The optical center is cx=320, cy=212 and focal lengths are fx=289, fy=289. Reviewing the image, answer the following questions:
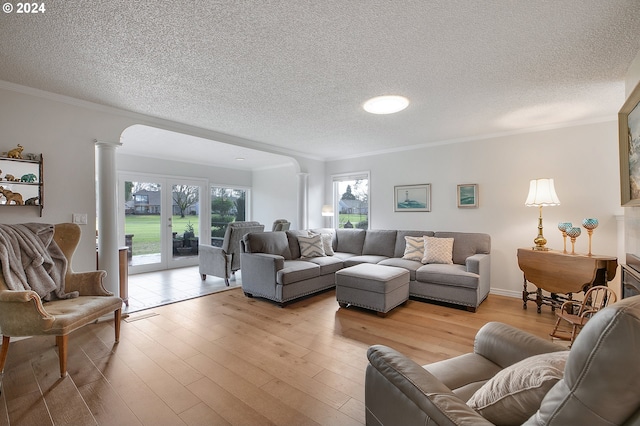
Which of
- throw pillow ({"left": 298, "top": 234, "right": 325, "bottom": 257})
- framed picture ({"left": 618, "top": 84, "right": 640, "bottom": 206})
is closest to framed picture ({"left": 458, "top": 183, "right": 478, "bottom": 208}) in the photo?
framed picture ({"left": 618, "top": 84, "right": 640, "bottom": 206})

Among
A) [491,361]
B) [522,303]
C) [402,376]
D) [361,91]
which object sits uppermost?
[361,91]

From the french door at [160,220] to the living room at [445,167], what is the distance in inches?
14.4

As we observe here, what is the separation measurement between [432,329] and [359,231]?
249cm

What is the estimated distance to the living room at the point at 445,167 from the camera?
2695mm

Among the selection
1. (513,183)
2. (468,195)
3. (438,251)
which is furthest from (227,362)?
(513,183)

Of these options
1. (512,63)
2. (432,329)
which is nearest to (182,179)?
(432,329)

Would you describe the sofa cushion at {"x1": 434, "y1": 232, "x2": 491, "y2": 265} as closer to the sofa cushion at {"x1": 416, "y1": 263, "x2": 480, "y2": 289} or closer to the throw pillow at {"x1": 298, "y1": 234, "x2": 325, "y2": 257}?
the sofa cushion at {"x1": 416, "y1": 263, "x2": 480, "y2": 289}

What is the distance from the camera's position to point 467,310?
3.39 meters

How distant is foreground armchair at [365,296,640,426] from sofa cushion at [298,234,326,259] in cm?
308

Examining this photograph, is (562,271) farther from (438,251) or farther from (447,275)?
(438,251)

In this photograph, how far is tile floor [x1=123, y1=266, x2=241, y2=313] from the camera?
3.75 metres

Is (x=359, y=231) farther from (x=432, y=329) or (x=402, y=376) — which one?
(x=402, y=376)

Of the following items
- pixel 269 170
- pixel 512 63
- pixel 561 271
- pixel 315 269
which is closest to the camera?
pixel 512 63

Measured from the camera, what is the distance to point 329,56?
6.94 ft
